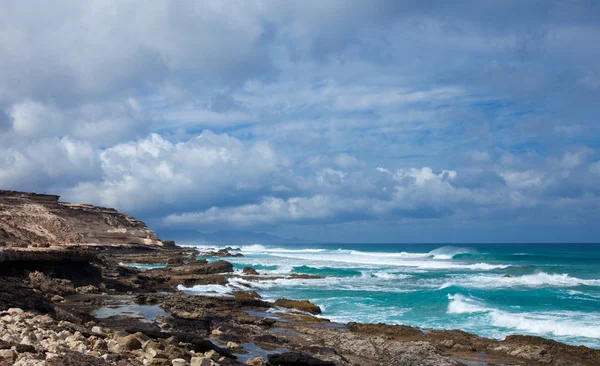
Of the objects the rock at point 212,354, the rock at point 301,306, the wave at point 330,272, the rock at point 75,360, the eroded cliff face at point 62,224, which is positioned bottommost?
the wave at point 330,272

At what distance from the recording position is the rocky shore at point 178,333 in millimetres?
7840

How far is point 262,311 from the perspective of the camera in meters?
18.4

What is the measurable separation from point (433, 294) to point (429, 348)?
12.3 meters

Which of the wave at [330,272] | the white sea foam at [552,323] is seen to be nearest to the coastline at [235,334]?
the white sea foam at [552,323]

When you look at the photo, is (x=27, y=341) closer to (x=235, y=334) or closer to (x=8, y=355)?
(x=8, y=355)

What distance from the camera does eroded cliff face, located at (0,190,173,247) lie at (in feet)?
86.1

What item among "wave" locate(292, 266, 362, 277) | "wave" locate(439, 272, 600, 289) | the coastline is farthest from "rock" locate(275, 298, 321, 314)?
"wave" locate(292, 266, 362, 277)

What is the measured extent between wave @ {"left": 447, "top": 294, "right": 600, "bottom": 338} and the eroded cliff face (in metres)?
20.2

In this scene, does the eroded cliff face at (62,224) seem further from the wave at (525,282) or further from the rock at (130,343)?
the wave at (525,282)

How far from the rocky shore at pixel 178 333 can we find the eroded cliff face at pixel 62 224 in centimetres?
303

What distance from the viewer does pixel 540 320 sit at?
1767 cm

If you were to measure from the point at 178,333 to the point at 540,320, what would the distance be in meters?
13.0

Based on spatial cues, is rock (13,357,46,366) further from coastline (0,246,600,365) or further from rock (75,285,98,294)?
rock (75,285,98,294)

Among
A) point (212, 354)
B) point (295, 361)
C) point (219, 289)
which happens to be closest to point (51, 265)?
point (219, 289)
